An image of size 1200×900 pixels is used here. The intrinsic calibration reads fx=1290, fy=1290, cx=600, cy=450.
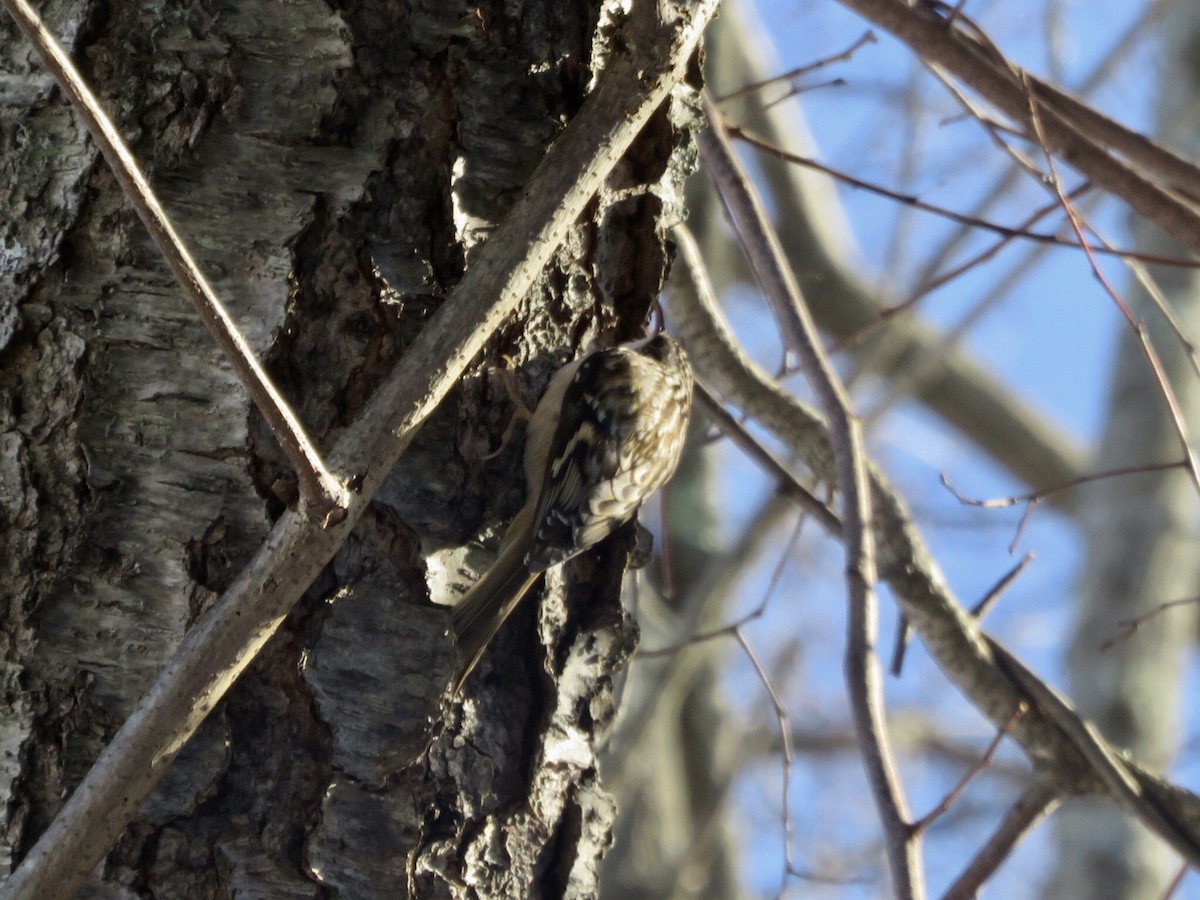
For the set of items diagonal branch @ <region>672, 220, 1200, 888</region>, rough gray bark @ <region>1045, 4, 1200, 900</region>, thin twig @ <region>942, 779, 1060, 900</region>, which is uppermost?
rough gray bark @ <region>1045, 4, 1200, 900</region>

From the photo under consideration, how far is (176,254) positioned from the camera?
1181 mm

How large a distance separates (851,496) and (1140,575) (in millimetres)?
3900

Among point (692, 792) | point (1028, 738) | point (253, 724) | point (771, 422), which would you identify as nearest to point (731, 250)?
point (692, 792)

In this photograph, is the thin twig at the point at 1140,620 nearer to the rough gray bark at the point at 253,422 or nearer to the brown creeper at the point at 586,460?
the brown creeper at the point at 586,460

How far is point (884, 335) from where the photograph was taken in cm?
587

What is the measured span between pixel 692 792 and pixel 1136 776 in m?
5.03

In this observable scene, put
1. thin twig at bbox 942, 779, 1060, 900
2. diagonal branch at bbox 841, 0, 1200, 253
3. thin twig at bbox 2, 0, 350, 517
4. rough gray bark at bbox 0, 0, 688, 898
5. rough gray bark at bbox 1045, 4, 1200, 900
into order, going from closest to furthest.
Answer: thin twig at bbox 2, 0, 350, 517
rough gray bark at bbox 0, 0, 688, 898
thin twig at bbox 942, 779, 1060, 900
diagonal branch at bbox 841, 0, 1200, 253
rough gray bark at bbox 1045, 4, 1200, 900

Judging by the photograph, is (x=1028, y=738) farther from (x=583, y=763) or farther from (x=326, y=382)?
(x=326, y=382)

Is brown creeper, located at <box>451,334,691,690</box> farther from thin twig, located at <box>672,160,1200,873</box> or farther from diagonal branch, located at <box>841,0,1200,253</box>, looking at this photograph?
diagonal branch, located at <box>841,0,1200,253</box>

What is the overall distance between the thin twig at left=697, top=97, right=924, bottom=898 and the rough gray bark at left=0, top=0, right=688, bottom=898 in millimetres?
579

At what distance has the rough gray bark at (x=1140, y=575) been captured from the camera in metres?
4.95

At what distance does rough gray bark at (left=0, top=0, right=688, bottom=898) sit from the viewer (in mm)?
1471

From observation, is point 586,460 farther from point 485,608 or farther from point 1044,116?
point 1044,116

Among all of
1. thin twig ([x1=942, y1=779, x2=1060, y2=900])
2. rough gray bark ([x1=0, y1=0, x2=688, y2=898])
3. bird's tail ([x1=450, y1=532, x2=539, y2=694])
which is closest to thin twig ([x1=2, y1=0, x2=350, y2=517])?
rough gray bark ([x1=0, y1=0, x2=688, y2=898])
